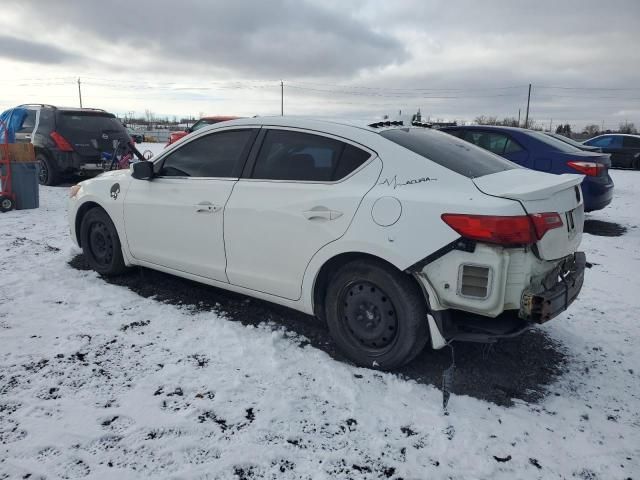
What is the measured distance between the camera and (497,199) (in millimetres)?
2600

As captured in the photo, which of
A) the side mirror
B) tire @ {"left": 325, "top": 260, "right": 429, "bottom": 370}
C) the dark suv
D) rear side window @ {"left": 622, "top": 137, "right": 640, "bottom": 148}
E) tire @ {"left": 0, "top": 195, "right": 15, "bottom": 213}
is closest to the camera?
tire @ {"left": 325, "top": 260, "right": 429, "bottom": 370}

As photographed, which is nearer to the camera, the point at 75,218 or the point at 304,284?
the point at 304,284

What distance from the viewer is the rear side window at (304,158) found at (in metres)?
3.16

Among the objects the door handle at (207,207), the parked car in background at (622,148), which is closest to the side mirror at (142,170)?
the door handle at (207,207)

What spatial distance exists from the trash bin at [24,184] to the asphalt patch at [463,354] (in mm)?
5215

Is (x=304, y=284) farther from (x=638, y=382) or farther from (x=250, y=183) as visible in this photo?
(x=638, y=382)

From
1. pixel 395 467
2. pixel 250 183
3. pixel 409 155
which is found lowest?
pixel 395 467

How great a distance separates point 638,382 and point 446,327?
1.42 metres

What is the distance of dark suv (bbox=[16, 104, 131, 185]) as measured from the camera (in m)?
10.0

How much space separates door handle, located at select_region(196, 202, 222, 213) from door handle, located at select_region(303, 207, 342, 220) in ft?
2.83

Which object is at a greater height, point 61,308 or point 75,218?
point 75,218

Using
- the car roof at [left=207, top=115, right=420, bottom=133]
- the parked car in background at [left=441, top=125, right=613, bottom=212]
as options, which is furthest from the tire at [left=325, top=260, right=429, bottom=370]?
the parked car in background at [left=441, top=125, right=613, bottom=212]

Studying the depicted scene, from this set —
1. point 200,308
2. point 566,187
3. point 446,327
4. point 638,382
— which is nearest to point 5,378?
point 200,308

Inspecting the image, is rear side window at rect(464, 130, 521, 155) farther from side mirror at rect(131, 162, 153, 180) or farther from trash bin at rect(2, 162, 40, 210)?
trash bin at rect(2, 162, 40, 210)
